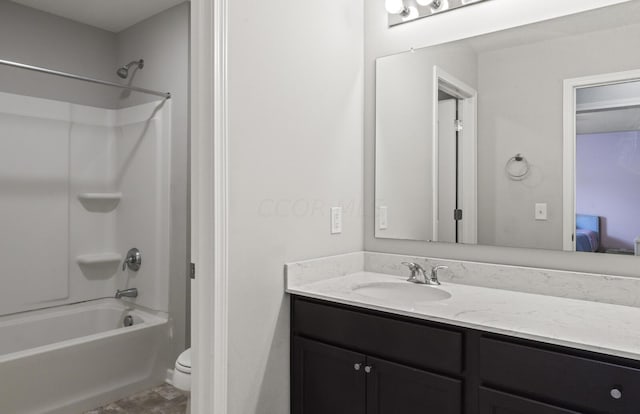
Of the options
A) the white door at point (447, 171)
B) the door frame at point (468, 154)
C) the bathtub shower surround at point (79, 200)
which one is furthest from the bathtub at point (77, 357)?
the door frame at point (468, 154)

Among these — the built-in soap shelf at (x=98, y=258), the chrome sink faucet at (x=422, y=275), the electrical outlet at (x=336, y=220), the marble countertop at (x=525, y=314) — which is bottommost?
the built-in soap shelf at (x=98, y=258)

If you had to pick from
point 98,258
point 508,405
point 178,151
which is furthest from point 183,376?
point 98,258

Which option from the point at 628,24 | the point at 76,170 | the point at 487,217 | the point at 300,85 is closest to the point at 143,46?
the point at 76,170

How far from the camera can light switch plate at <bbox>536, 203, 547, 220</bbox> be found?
1751 mm

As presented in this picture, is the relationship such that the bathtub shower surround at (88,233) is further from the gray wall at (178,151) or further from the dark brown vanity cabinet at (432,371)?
the dark brown vanity cabinet at (432,371)

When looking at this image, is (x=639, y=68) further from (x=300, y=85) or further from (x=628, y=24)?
(x=300, y=85)

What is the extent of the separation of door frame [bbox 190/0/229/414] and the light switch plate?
4.21 ft

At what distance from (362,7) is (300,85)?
73 centimetres

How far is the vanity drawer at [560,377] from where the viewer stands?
3.63ft

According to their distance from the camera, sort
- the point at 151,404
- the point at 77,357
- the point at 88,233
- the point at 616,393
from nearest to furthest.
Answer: the point at 616,393, the point at 77,357, the point at 151,404, the point at 88,233

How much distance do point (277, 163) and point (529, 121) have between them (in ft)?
3.56

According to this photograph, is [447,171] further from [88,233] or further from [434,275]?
[88,233]

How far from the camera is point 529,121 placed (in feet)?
5.85

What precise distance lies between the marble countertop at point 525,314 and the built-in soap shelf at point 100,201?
200 centimetres
